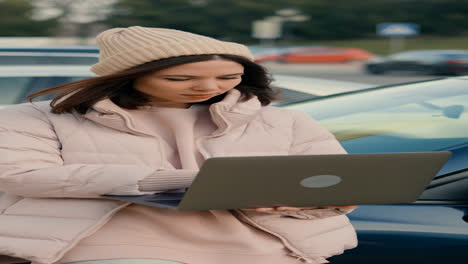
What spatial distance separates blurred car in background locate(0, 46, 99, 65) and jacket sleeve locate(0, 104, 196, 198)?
11.1 ft

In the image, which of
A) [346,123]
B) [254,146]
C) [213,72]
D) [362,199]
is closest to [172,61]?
[213,72]

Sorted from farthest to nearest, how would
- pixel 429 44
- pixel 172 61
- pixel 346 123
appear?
pixel 429 44 < pixel 346 123 < pixel 172 61

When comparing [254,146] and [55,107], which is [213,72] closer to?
[254,146]

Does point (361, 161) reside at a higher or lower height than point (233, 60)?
lower

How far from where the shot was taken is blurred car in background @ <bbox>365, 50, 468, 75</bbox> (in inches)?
927

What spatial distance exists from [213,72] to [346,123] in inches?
46.9

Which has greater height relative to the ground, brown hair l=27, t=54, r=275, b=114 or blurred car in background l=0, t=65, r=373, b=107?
brown hair l=27, t=54, r=275, b=114

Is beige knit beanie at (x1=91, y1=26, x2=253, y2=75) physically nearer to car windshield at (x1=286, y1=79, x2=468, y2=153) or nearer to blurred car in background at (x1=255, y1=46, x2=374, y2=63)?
car windshield at (x1=286, y1=79, x2=468, y2=153)

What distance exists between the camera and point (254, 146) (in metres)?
1.86

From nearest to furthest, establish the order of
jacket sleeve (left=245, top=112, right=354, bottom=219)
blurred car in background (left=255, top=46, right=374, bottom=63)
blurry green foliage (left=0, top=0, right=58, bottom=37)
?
1. jacket sleeve (left=245, top=112, right=354, bottom=219)
2. blurred car in background (left=255, top=46, right=374, bottom=63)
3. blurry green foliage (left=0, top=0, right=58, bottom=37)

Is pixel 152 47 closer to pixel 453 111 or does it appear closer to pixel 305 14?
pixel 453 111

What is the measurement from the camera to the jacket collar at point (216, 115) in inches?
70.8

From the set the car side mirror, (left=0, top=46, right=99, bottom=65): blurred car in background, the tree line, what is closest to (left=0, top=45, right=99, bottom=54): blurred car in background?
(left=0, top=46, right=99, bottom=65): blurred car in background

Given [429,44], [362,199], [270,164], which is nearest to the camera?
[270,164]
